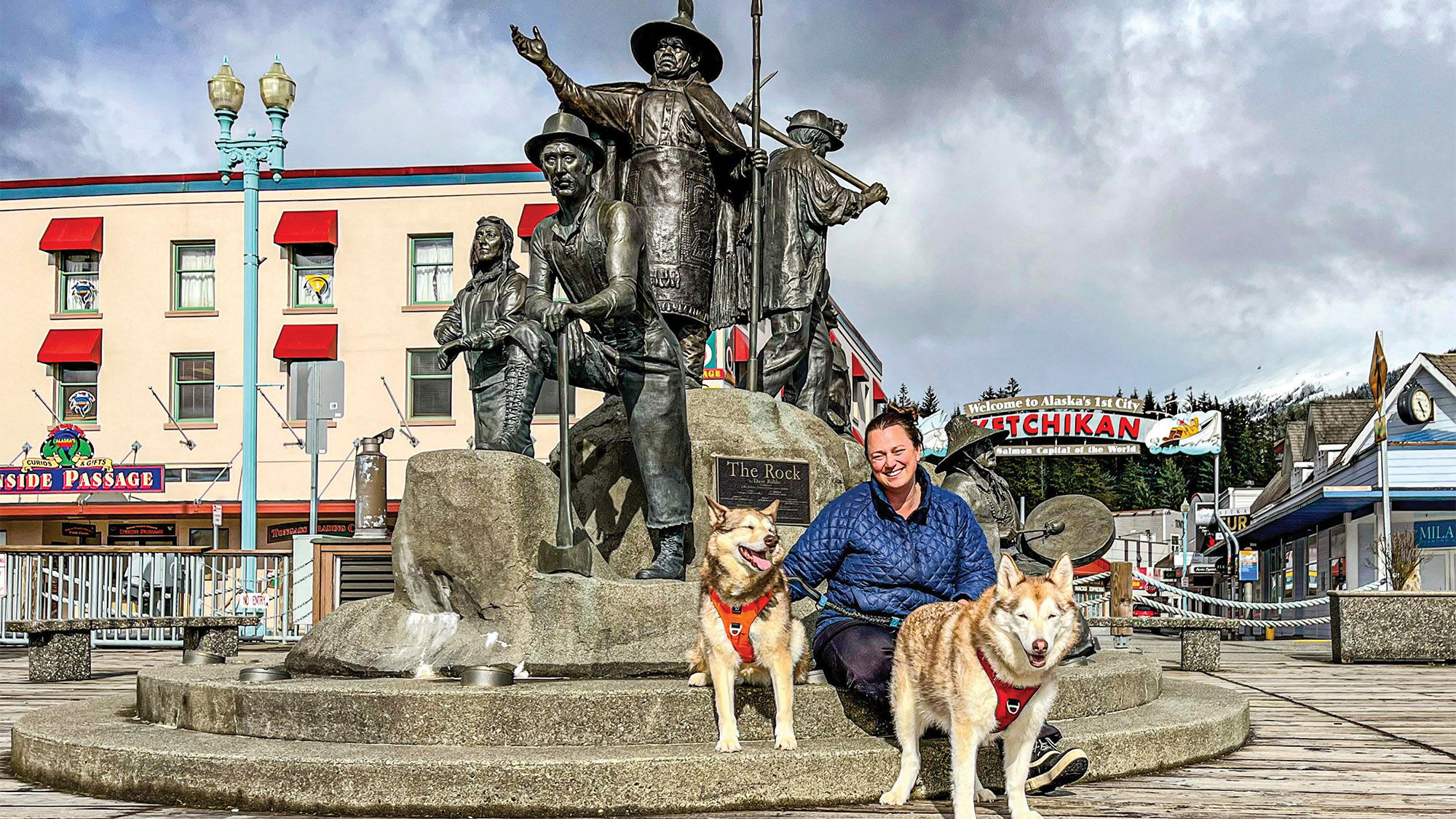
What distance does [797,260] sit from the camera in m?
10.4

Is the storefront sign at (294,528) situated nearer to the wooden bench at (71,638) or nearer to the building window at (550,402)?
the building window at (550,402)

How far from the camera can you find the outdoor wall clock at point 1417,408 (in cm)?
3425

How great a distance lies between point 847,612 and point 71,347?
104 ft

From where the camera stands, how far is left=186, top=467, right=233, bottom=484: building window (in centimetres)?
3219

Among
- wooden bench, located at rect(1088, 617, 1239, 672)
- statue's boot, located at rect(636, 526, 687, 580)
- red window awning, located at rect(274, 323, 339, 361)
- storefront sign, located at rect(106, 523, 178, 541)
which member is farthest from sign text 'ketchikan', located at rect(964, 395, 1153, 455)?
statue's boot, located at rect(636, 526, 687, 580)

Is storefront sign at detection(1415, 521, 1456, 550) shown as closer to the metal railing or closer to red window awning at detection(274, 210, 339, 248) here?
the metal railing

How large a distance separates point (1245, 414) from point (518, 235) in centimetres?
7851

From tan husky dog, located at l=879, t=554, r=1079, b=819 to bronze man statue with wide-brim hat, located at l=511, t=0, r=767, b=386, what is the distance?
189 inches

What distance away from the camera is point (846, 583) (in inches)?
215

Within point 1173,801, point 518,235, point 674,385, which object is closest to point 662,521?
point 674,385

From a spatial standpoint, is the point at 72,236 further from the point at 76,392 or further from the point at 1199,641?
the point at 1199,641

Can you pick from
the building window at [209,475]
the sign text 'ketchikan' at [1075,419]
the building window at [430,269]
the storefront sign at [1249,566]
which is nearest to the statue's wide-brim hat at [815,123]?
the building window at [430,269]

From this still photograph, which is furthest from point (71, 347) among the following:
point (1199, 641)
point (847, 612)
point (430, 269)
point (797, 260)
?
point (847, 612)

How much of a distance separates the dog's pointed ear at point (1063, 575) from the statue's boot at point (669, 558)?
3.13m
